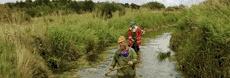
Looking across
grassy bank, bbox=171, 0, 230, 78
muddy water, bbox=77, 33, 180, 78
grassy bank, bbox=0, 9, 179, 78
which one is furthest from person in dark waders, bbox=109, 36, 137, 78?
grassy bank, bbox=0, 9, 179, 78

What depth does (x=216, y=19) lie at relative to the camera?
12375 mm

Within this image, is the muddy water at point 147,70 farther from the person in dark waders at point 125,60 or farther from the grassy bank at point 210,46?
the grassy bank at point 210,46

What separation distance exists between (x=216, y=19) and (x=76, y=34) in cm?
689

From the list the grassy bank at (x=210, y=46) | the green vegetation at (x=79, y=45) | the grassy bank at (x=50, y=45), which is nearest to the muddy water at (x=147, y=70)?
the green vegetation at (x=79, y=45)

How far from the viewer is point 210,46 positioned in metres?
12.0

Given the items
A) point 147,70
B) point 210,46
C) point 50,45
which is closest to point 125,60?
point 210,46

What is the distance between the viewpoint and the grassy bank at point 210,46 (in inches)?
455

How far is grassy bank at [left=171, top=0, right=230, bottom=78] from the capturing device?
1155cm

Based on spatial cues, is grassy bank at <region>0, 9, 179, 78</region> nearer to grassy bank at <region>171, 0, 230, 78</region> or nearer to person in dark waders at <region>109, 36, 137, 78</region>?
person in dark waders at <region>109, 36, 137, 78</region>

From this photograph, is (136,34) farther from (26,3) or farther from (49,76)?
(26,3)

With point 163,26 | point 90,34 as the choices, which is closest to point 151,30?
point 163,26

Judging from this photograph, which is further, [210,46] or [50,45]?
[50,45]

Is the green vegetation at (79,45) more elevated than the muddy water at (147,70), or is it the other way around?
the green vegetation at (79,45)

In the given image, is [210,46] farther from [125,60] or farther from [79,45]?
[79,45]
